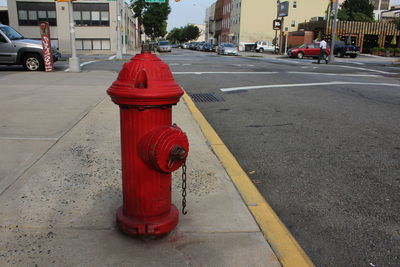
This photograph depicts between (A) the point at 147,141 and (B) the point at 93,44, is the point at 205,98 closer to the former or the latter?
(A) the point at 147,141

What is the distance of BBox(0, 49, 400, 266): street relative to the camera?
104 inches

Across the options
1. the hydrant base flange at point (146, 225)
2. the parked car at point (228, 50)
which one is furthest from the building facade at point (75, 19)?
the hydrant base flange at point (146, 225)

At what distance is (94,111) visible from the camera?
6465 mm

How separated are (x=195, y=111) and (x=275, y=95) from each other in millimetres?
2946

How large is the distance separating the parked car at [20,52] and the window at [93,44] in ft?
101

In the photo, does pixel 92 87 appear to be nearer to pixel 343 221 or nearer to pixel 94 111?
pixel 94 111

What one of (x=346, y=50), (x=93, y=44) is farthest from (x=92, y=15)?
(x=346, y=50)

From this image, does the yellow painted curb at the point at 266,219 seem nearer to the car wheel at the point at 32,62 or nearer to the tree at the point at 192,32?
the car wheel at the point at 32,62

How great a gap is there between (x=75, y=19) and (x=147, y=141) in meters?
45.5

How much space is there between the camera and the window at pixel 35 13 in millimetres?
42531

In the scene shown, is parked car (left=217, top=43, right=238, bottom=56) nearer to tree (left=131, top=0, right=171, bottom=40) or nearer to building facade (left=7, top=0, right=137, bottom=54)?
building facade (left=7, top=0, right=137, bottom=54)

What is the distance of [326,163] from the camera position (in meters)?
4.21

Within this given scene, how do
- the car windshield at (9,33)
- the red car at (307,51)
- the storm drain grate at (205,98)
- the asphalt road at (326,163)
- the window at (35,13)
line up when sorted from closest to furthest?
the asphalt road at (326,163), the storm drain grate at (205,98), the car windshield at (9,33), the red car at (307,51), the window at (35,13)

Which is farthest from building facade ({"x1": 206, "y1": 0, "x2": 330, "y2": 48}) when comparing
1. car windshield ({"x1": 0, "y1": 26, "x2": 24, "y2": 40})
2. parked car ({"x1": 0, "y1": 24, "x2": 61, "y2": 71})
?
parked car ({"x1": 0, "y1": 24, "x2": 61, "y2": 71})
